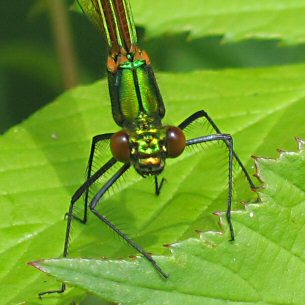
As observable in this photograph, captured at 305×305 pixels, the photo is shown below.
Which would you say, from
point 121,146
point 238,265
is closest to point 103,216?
point 121,146

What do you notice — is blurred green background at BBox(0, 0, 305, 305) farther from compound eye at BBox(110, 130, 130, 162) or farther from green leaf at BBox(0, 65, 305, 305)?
compound eye at BBox(110, 130, 130, 162)

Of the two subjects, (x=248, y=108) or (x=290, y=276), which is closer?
(x=290, y=276)

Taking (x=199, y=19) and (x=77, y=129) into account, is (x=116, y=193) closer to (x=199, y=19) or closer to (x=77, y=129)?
(x=77, y=129)

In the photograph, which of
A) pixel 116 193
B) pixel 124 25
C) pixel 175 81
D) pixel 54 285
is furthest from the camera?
pixel 175 81

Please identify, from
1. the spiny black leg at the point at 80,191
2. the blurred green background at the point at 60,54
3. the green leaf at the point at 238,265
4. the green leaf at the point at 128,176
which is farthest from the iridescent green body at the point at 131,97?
the blurred green background at the point at 60,54

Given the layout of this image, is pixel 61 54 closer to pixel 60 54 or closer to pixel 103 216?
pixel 60 54

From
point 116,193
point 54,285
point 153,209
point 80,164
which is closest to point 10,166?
point 80,164
